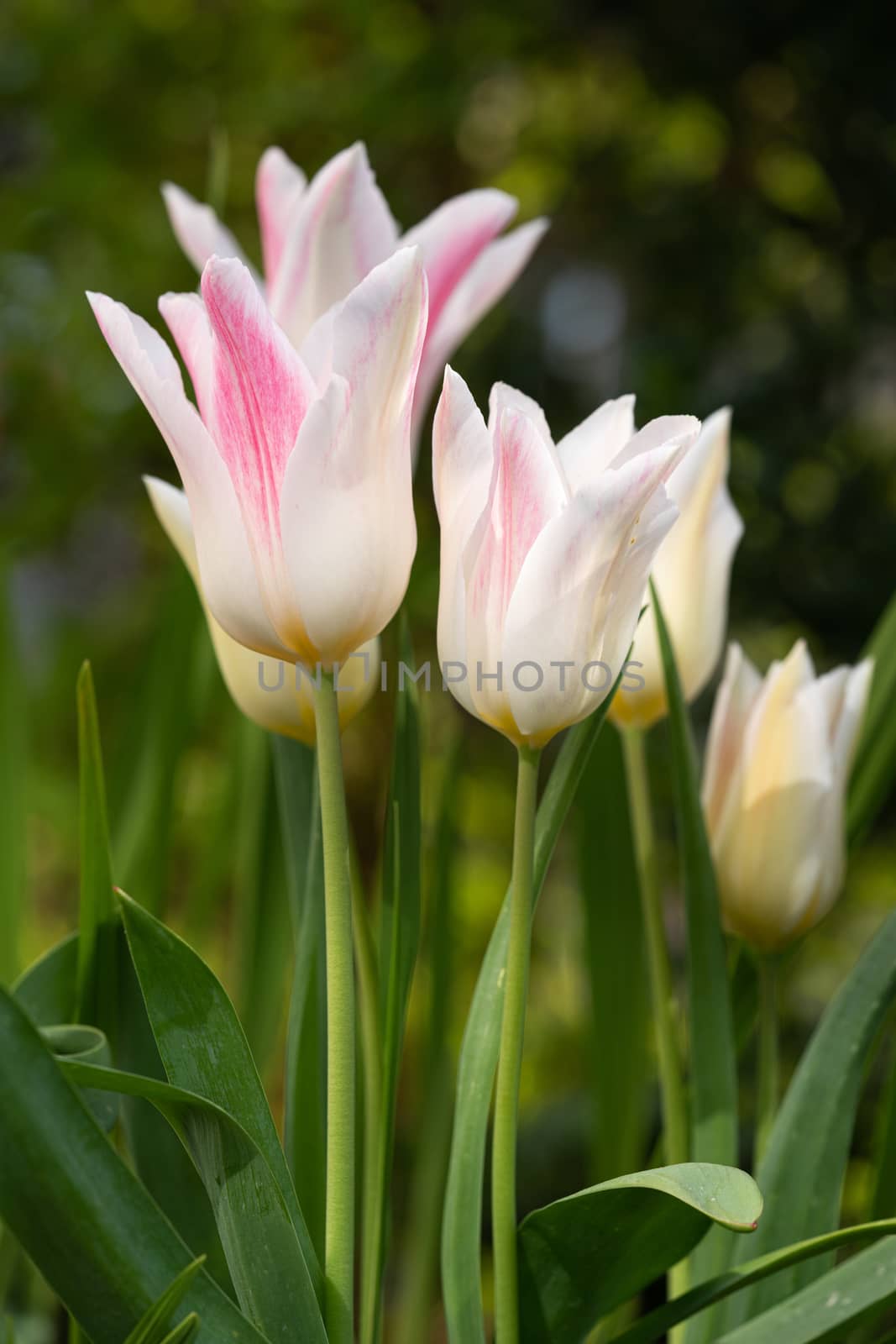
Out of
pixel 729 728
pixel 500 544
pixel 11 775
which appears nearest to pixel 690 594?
pixel 729 728

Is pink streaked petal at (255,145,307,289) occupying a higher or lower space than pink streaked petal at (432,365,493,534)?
higher

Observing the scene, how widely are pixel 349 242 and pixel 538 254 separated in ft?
5.08

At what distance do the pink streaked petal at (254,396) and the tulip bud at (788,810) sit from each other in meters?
0.20

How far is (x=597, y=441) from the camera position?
355 millimetres

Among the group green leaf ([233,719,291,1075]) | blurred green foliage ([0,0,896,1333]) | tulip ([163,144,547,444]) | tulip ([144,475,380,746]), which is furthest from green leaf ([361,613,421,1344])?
blurred green foliage ([0,0,896,1333])

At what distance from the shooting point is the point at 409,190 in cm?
168

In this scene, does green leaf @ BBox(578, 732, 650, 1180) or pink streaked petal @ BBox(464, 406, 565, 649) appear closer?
pink streaked petal @ BBox(464, 406, 565, 649)

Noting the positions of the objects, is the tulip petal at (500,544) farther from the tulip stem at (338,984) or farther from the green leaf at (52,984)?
the green leaf at (52,984)

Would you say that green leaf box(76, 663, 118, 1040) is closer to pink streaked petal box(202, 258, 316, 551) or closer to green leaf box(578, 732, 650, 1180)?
pink streaked petal box(202, 258, 316, 551)

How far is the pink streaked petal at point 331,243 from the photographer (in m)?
0.41

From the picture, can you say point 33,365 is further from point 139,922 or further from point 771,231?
point 139,922

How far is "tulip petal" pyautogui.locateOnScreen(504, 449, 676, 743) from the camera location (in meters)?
0.30

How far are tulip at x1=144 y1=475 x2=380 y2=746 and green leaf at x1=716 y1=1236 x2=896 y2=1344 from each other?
0.20 meters

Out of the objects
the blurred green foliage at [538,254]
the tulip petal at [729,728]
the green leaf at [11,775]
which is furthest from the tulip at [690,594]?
the blurred green foliage at [538,254]
